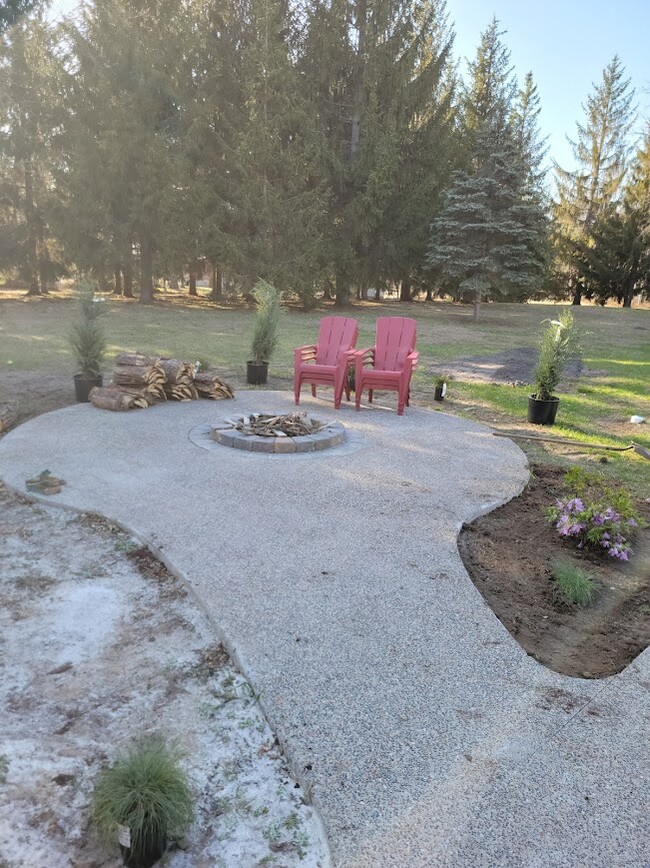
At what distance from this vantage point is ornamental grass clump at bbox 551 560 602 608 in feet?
9.18

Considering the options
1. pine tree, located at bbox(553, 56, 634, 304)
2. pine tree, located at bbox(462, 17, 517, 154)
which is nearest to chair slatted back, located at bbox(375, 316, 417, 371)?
pine tree, located at bbox(462, 17, 517, 154)

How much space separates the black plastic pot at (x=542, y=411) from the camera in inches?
248

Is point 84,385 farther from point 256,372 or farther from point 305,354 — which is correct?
point 305,354

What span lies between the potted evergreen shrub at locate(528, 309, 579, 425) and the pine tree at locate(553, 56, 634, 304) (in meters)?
21.7

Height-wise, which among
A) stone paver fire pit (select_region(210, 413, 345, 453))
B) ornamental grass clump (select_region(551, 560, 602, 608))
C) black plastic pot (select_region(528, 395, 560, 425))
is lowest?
ornamental grass clump (select_region(551, 560, 602, 608))

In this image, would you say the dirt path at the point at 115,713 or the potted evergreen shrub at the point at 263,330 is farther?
the potted evergreen shrub at the point at 263,330

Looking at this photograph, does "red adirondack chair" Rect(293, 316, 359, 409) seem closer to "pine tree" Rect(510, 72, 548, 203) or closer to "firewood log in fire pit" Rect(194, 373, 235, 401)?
"firewood log in fire pit" Rect(194, 373, 235, 401)

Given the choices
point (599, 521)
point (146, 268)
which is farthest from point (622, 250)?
point (599, 521)

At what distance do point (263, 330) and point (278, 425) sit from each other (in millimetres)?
2624

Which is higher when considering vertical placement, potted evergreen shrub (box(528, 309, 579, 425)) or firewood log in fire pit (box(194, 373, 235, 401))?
potted evergreen shrub (box(528, 309, 579, 425))

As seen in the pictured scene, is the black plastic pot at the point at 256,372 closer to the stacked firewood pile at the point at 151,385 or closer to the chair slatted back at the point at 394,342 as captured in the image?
the stacked firewood pile at the point at 151,385

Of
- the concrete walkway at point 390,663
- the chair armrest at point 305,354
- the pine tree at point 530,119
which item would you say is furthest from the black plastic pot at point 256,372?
the pine tree at point 530,119

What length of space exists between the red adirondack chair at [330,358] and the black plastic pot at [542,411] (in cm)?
200

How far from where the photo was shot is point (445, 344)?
13023 mm
